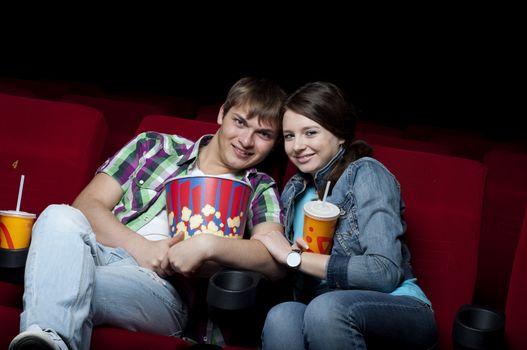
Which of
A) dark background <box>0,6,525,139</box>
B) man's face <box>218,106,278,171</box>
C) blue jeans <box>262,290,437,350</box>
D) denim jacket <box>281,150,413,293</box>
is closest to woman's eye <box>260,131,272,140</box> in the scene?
man's face <box>218,106,278,171</box>

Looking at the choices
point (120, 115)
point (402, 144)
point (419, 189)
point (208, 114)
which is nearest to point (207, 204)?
point (419, 189)

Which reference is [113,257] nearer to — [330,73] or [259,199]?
[259,199]

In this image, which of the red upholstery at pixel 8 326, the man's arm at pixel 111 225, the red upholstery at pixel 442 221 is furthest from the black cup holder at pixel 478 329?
the red upholstery at pixel 8 326

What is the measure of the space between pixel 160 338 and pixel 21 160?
0.54 metres

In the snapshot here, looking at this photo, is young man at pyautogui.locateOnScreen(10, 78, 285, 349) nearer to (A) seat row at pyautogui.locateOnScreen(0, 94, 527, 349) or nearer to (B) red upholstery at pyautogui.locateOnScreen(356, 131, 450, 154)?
(A) seat row at pyautogui.locateOnScreen(0, 94, 527, 349)

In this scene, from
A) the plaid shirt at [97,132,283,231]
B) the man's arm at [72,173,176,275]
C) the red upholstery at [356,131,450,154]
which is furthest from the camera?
the red upholstery at [356,131,450,154]

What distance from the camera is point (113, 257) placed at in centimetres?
108

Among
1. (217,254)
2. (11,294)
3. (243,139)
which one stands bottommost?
(11,294)

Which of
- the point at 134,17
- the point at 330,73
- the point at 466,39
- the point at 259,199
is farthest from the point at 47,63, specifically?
the point at 259,199

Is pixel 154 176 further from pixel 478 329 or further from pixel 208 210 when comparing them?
pixel 478 329

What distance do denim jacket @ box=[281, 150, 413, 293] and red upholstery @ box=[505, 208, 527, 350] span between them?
148 millimetres

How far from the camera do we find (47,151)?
1245 mm

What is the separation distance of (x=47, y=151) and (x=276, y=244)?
472mm

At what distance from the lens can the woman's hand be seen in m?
1.02
